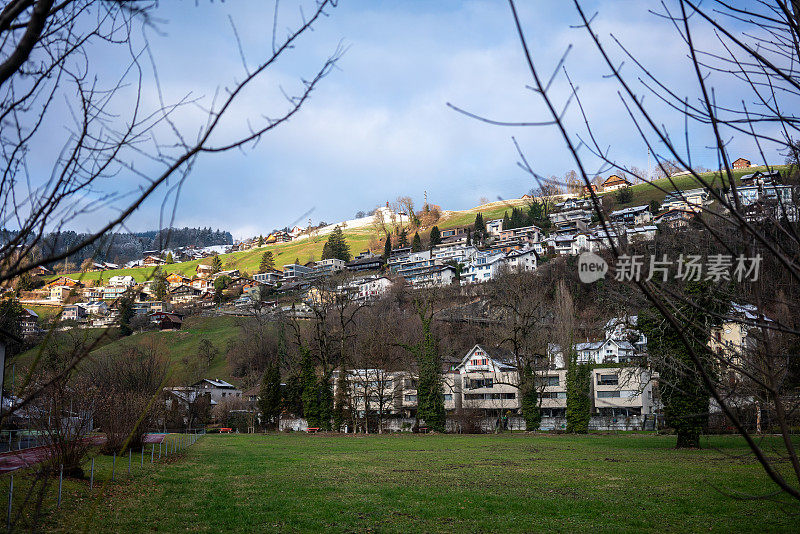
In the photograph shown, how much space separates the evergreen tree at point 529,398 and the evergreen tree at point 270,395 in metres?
19.2

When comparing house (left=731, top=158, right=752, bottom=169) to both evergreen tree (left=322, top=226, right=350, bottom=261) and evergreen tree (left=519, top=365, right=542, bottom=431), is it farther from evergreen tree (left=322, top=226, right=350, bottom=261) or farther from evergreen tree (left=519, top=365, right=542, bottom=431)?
evergreen tree (left=322, top=226, right=350, bottom=261)

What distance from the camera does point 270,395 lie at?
141ft

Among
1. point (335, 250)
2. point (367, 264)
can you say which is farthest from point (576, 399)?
point (335, 250)

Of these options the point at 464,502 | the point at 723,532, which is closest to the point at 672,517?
the point at 723,532

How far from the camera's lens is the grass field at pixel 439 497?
28.2 ft

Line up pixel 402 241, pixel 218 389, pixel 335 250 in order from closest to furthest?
pixel 218 389
pixel 335 250
pixel 402 241

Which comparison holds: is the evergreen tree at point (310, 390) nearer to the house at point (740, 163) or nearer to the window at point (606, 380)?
the window at point (606, 380)

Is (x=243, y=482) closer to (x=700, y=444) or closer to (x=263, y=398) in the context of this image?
(x=700, y=444)

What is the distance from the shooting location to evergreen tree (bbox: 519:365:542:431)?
34.4 metres

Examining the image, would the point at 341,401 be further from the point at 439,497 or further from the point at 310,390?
the point at 439,497

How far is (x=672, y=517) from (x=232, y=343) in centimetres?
7141

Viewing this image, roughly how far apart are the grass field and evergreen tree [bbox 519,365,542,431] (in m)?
15.7

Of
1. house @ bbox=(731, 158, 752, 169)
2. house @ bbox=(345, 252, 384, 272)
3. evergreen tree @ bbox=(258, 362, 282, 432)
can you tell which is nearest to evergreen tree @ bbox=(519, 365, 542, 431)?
evergreen tree @ bbox=(258, 362, 282, 432)

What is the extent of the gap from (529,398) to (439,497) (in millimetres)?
25513
